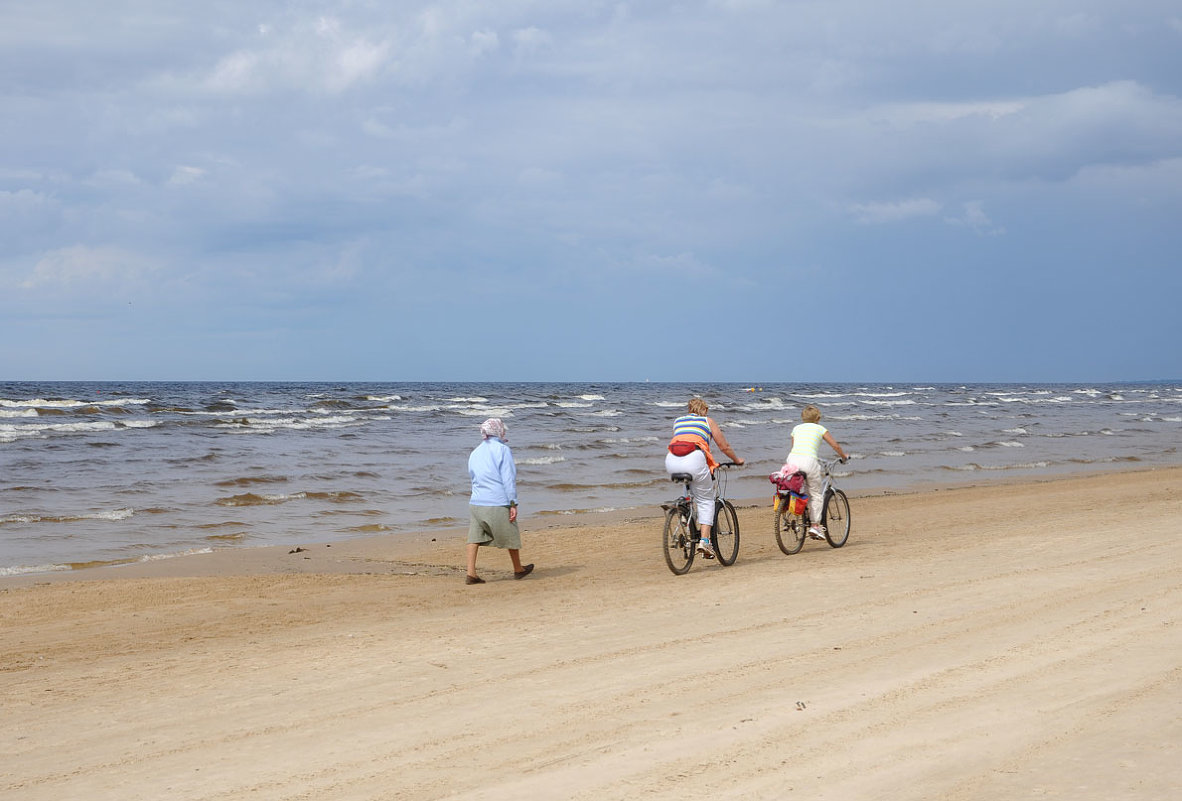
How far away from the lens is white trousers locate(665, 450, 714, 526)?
32.0 ft

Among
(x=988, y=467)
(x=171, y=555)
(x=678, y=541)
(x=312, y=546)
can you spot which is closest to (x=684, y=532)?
(x=678, y=541)

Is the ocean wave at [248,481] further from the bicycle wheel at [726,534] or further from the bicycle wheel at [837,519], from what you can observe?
the bicycle wheel at [837,519]

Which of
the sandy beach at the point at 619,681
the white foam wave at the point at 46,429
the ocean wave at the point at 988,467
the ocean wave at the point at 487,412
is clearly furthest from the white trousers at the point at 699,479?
the ocean wave at the point at 487,412

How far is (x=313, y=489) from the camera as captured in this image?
1828 centimetres

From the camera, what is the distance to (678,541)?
10.0 metres

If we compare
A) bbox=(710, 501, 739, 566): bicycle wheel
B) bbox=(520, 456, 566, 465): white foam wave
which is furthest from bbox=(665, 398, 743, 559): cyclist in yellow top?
bbox=(520, 456, 566, 465): white foam wave

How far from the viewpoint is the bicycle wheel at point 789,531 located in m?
11.3

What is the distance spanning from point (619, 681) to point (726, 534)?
4.94 m

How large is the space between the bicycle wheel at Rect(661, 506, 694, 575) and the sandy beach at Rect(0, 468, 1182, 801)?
0.18m

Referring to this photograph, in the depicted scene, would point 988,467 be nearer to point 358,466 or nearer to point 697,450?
point 358,466

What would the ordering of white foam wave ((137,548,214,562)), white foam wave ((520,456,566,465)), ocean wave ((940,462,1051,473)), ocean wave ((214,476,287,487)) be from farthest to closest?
1. white foam wave ((520,456,566,465))
2. ocean wave ((940,462,1051,473))
3. ocean wave ((214,476,287,487))
4. white foam wave ((137,548,214,562))

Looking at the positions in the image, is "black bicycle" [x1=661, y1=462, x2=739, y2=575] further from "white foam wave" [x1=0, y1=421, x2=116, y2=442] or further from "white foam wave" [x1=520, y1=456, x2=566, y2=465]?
"white foam wave" [x1=0, y1=421, x2=116, y2=442]

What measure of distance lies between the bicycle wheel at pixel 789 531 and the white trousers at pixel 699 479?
1425 mm

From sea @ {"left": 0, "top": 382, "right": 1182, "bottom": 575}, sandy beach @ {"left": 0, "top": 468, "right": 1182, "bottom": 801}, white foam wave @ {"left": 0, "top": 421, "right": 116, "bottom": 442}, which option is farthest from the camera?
white foam wave @ {"left": 0, "top": 421, "right": 116, "bottom": 442}
